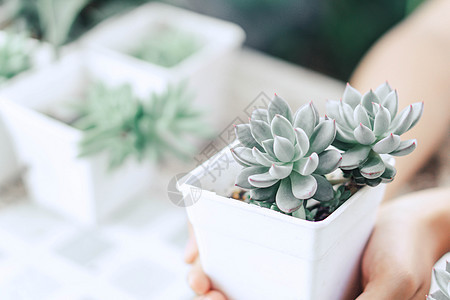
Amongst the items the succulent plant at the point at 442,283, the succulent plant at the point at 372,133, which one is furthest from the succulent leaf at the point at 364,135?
the succulent plant at the point at 442,283

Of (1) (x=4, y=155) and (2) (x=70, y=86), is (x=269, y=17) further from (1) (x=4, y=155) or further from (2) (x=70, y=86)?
(1) (x=4, y=155)

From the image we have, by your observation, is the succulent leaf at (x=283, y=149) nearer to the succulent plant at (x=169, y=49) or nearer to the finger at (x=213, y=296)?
the finger at (x=213, y=296)

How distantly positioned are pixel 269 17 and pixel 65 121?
0.60 metres

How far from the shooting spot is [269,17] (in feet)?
4.11

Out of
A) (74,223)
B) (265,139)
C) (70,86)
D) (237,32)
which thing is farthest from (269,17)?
(265,139)

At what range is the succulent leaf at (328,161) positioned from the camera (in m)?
0.37

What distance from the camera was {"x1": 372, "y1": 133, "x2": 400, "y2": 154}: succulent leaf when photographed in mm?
370

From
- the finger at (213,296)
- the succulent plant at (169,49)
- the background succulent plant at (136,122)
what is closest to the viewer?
the finger at (213,296)

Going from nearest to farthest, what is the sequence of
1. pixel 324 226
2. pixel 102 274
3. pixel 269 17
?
pixel 324 226 < pixel 102 274 < pixel 269 17

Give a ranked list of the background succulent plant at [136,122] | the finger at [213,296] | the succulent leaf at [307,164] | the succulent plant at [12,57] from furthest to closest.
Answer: the succulent plant at [12,57] < the background succulent plant at [136,122] < the finger at [213,296] < the succulent leaf at [307,164]

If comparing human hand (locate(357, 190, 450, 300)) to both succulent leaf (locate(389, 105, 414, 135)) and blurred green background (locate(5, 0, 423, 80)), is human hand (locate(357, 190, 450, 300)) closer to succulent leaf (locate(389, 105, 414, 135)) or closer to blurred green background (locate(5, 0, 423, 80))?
succulent leaf (locate(389, 105, 414, 135))

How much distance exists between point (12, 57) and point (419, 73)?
0.68 m

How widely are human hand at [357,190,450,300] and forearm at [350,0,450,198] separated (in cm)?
20

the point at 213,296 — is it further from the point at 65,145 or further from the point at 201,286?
the point at 65,145
